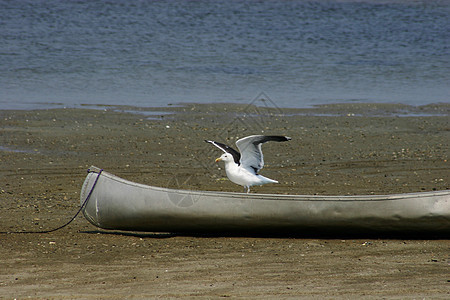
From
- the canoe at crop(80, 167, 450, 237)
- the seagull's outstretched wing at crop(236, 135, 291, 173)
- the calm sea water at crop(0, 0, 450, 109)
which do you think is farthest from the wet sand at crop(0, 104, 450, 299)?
the calm sea water at crop(0, 0, 450, 109)

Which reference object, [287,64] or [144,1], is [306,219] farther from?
[144,1]

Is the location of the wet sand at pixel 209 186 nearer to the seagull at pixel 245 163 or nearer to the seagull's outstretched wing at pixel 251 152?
the seagull at pixel 245 163

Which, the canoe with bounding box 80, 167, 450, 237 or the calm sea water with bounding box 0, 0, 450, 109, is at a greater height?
the calm sea water with bounding box 0, 0, 450, 109

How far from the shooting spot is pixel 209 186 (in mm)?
9859

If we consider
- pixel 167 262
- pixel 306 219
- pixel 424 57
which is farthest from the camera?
pixel 424 57

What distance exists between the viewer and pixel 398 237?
24.0 ft

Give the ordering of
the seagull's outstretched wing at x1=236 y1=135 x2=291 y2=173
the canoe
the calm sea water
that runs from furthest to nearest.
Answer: the calm sea water
the seagull's outstretched wing at x1=236 y1=135 x2=291 y2=173
the canoe

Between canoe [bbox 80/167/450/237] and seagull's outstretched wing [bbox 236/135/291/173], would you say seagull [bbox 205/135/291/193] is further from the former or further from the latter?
canoe [bbox 80/167/450/237]

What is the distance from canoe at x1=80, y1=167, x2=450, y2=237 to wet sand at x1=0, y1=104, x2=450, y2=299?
0.15 m

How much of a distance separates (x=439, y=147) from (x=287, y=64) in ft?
43.4

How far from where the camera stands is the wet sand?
227 inches

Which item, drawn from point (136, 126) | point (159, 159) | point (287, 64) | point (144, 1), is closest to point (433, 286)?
point (159, 159)

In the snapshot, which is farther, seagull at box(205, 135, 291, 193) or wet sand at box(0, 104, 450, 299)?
seagull at box(205, 135, 291, 193)

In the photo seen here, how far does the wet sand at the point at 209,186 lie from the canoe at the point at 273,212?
0.15 m
